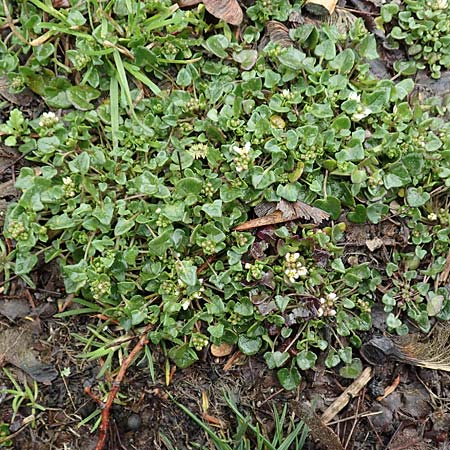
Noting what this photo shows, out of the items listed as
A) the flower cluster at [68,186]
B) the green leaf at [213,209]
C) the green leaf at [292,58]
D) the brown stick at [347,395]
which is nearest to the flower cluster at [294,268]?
the green leaf at [213,209]

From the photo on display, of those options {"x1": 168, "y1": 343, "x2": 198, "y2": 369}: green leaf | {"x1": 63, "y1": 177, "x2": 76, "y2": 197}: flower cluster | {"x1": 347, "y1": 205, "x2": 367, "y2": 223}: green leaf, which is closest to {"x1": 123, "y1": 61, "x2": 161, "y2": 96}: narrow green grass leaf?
{"x1": 63, "y1": 177, "x2": 76, "y2": 197}: flower cluster

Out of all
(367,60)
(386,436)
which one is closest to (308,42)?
(367,60)

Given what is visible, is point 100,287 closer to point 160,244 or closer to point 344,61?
Answer: point 160,244

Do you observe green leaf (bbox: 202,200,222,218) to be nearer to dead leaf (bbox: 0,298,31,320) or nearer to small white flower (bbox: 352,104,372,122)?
small white flower (bbox: 352,104,372,122)

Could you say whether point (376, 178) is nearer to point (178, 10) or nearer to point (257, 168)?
point (257, 168)

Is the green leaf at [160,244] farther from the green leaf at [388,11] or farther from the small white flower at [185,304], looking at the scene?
the green leaf at [388,11]

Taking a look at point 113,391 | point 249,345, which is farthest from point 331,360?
point 113,391
